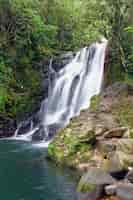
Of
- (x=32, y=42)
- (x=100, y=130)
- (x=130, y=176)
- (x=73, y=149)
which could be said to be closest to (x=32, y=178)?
(x=73, y=149)

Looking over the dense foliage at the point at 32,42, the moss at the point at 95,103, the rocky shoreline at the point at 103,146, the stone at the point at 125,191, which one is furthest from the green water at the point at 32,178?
the dense foliage at the point at 32,42

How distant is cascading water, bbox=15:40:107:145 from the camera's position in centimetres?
2858

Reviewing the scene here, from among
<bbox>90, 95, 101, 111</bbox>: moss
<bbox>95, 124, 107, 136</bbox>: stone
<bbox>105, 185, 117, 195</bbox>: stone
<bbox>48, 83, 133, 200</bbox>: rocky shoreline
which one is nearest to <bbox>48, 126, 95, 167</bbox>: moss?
<bbox>48, 83, 133, 200</bbox>: rocky shoreline

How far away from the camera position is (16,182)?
16094 millimetres

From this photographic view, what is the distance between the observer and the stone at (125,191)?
11.7 m

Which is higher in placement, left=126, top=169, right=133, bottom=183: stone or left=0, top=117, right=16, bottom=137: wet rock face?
left=0, top=117, right=16, bottom=137: wet rock face

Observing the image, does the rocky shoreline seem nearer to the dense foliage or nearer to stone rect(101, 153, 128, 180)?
stone rect(101, 153, 128, 180)

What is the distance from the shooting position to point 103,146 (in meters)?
17.6

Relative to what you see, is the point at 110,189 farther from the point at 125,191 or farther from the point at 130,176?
the point at 130,176

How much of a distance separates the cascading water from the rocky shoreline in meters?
4.16

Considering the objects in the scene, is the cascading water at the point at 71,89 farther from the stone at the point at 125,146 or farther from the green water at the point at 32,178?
the stone at the point at 125,146

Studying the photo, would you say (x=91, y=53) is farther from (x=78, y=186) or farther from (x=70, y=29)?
(x=78, y=186)

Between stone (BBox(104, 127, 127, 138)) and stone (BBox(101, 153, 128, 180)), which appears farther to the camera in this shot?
stone (BBox(104, 127, 127, 138))

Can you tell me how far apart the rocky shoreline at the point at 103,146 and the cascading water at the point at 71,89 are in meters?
4.16
